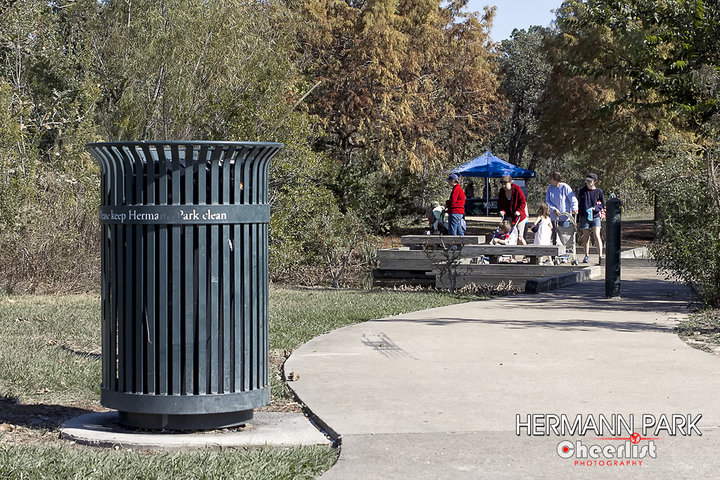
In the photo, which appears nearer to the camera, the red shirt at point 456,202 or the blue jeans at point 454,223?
the blue jeans at point 454,223

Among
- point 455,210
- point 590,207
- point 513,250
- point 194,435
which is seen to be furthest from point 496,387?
point 455,210

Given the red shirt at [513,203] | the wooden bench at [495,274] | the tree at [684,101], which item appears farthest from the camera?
the red shirt at [513,203]

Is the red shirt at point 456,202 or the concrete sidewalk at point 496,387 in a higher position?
the red shirt at point 456,202

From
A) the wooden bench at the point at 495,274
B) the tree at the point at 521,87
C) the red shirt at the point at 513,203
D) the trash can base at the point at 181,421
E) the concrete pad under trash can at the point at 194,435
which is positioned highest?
the tree at the point at 521,87

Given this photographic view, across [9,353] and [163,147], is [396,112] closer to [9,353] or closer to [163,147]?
[9,353]

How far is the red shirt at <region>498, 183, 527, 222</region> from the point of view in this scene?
17594 millimetres

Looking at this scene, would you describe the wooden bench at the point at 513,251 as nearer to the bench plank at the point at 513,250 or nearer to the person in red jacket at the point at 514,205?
the bench plank at the point at 513,250

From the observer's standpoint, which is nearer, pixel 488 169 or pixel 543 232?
pixel 543 232

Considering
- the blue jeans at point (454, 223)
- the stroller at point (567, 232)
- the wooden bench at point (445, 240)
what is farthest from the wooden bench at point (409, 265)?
the blue jeans at point (454, 223)

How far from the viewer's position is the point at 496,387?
22.1ft

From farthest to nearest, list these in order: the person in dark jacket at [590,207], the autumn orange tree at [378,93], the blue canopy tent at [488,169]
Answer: the blue canopy tent at [488,169], the autumn orange tree at [378,93], the person in dark jacket at [590,207]

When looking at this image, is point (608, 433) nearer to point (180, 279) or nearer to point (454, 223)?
point (180, 279)

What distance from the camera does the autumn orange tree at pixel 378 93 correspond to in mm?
27594

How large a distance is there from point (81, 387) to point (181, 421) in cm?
161
